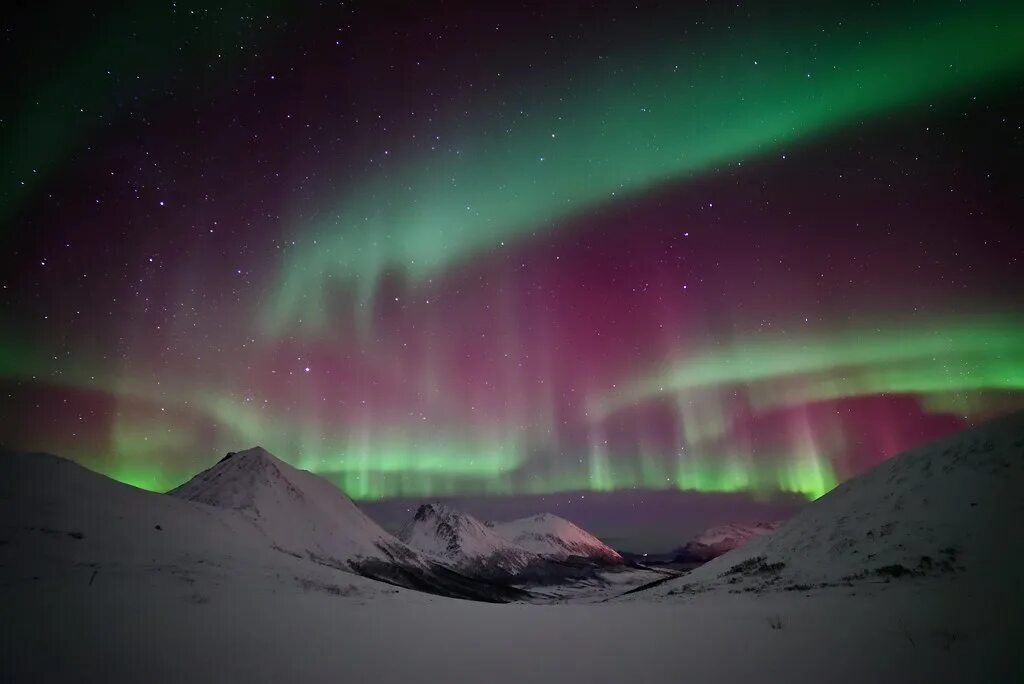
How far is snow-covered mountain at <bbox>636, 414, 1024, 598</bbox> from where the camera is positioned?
20391 mm

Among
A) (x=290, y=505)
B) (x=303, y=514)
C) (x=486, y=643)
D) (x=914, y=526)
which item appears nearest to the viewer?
(x=486, y=643)

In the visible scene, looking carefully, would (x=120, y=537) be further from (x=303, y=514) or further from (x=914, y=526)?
(x=303, y=514)

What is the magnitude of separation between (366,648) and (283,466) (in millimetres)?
123731

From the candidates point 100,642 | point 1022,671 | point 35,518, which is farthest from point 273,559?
point 1022,671

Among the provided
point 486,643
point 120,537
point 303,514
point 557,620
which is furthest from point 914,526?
point 303,514

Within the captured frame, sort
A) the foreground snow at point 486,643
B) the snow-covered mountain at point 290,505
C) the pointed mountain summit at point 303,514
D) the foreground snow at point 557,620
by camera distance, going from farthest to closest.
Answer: the pointed mountain summit at point 303,514 → the snow-covered mountain at point 290,505 → the foreground snow at point 557,620 → the foreground snow at point 486,643

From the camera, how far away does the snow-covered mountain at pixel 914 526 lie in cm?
2039

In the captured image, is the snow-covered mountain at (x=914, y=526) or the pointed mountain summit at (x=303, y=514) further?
the pointed mountain summit at (x=303, y=514)

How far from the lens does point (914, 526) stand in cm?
2591

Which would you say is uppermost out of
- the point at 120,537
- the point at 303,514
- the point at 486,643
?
the point at 120,537

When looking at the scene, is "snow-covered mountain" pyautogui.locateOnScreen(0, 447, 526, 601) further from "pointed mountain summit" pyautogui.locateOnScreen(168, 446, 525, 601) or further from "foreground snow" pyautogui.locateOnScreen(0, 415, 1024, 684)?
"pointed mountain summit" pyautogui.locateOnScreen(168, 446, 525, 601)

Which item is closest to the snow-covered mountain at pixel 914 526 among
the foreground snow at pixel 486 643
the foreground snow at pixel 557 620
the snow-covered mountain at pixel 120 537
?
the foreground snow at pixel 557 620

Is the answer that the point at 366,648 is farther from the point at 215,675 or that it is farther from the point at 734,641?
the point at 734,641

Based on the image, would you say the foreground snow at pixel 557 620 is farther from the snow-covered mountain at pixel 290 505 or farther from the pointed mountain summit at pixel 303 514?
the snow-covered mountain at pixel 290 505
